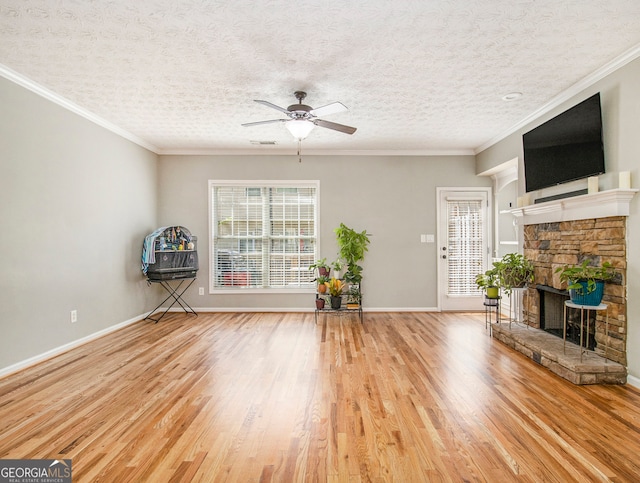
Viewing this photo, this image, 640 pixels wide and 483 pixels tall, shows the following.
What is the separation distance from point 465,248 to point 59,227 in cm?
555

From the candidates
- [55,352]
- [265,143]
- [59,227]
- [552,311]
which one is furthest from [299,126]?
[552,311]

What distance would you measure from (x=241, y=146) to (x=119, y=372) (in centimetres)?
371

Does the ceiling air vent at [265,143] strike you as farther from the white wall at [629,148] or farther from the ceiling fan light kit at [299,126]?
the white wall at [629,148]

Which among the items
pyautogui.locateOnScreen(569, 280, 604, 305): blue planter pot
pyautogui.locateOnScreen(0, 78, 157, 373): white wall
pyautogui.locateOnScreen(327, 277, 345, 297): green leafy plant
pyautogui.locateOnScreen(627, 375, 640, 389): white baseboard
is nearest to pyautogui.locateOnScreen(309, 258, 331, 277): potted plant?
pyautogui.locateOnScreen(327, 277, 345, 297): green leafy plant

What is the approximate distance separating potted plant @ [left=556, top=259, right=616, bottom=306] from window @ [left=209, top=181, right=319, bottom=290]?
3.73 metres

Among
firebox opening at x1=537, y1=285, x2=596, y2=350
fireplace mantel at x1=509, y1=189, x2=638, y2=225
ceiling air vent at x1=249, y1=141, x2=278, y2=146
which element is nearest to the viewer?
fireplace mantel at x1=509, y1=189, x2=638, y2=225

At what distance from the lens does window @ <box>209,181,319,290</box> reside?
19.9 feet

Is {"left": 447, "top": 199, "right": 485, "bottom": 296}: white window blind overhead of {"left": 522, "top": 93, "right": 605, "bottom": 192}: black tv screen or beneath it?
beneath

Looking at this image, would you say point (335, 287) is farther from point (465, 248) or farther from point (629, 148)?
point (629, 148)

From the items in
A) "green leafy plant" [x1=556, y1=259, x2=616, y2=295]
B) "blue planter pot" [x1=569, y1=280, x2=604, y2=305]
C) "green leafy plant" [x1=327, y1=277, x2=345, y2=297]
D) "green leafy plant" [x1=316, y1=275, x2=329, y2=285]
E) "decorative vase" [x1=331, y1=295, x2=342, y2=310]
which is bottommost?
"decorative vase" [x1=331, y1=295, x2=342, y2=310]

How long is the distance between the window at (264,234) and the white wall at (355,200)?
0.74 feet

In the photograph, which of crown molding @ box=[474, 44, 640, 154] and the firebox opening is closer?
crown molding @ box=[474, 44, 640, 154]

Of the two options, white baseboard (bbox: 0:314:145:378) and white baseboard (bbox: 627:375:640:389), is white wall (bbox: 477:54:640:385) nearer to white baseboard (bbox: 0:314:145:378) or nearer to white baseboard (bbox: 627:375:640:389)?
white baseboard (bbox: 627:375:640:389)

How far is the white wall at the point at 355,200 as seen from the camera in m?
5.98
